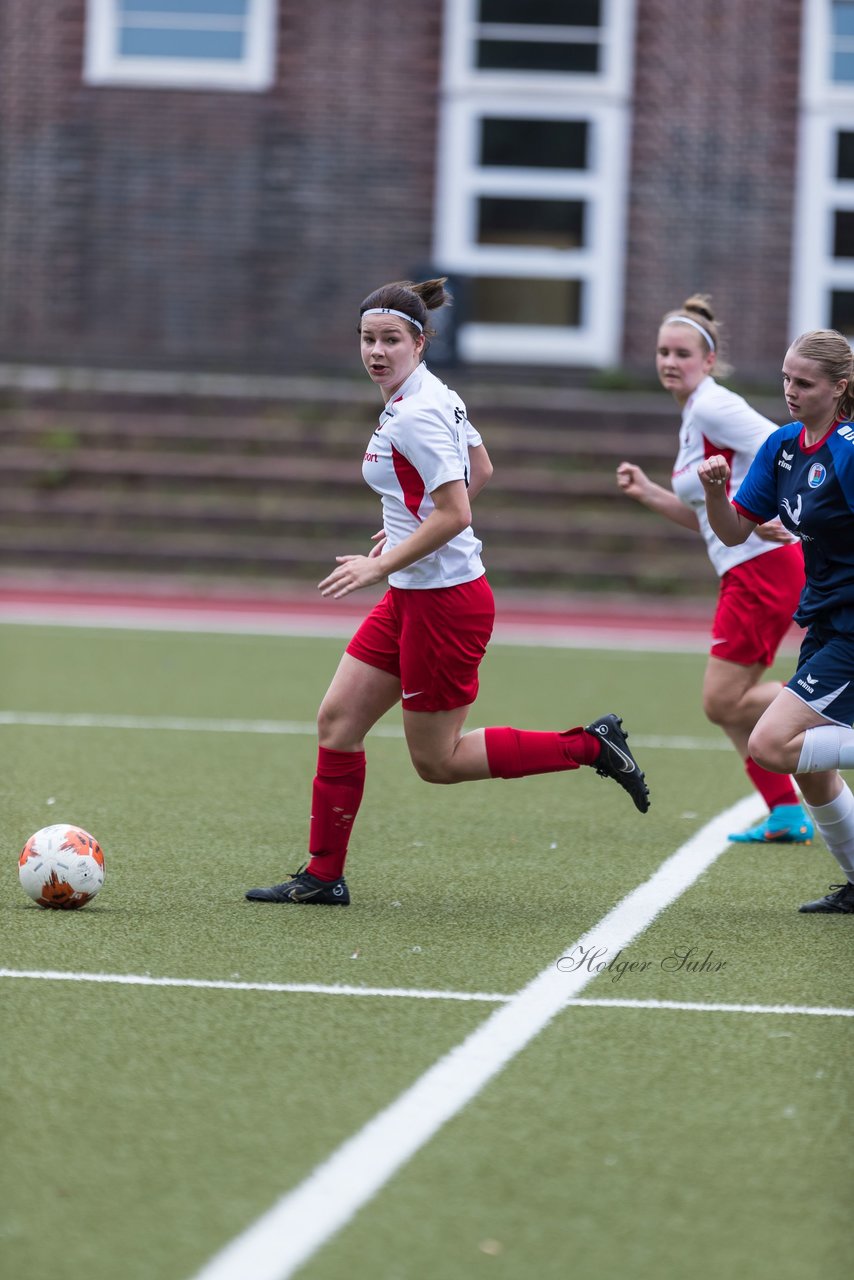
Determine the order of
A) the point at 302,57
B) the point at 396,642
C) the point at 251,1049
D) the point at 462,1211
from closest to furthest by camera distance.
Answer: the point at 462,1211 → the point at 251,1049 → the point at 396,642 → the point at 302,57

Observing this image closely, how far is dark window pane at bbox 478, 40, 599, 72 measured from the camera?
66.8 feet

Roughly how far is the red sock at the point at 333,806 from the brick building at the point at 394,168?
14523 mm

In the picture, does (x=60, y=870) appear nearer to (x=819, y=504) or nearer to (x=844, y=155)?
(x=819, y=504)

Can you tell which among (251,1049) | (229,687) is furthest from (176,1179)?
(229,687)

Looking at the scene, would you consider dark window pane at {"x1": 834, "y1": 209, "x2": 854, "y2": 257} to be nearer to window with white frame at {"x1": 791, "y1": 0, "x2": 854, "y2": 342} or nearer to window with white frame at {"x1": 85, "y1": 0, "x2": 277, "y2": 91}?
window with white frame at {"x1": 791, "y1": 0, "x2": 854, "y2": 342}

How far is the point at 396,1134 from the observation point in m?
3.72

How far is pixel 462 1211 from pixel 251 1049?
1.06 m

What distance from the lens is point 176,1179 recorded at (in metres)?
3.46

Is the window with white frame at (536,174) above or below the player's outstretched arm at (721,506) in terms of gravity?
above

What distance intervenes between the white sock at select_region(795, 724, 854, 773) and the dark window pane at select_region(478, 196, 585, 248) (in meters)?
15.7

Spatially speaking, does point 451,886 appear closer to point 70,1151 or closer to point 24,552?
point 70,1151

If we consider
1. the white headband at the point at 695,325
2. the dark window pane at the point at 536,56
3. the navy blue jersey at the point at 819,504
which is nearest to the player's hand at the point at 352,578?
the navy blue jersey at the point at 819,504

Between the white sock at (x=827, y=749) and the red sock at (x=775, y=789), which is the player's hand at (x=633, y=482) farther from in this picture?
the white sock at (x=827, y=749)

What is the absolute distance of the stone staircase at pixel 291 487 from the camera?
17641 mm
